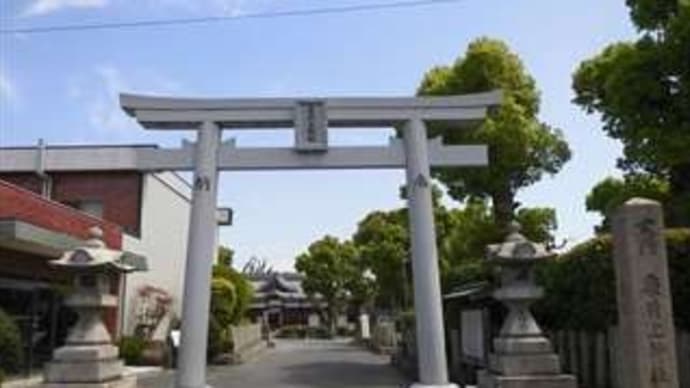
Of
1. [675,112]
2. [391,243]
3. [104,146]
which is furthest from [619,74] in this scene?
[391,243]

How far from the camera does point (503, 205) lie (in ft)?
97.3

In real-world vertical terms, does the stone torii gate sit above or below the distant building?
below

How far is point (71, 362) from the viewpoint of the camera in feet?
53.0

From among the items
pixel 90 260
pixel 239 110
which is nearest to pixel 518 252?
pixel 239 110

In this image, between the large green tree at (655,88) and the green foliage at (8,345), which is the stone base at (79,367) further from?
the large green tree at (655,88)

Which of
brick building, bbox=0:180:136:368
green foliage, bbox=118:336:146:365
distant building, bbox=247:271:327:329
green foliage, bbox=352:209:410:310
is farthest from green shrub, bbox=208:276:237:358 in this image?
distant building, bbox=247:271:327:329

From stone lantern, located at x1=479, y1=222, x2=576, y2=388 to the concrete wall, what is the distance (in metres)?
19.7

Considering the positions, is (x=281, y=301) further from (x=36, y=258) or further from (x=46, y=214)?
(x=46, y=214)

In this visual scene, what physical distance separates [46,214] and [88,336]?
10.8 m

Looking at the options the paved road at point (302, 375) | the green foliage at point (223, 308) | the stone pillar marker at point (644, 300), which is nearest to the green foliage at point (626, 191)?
the paved road at point (302, 375)

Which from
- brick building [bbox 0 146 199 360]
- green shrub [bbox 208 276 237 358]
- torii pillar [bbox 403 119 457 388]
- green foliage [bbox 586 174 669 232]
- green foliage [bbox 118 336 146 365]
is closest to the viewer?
torii pillar [bbox 403 119 457 388]

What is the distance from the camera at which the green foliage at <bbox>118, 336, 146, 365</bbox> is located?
3178 cm

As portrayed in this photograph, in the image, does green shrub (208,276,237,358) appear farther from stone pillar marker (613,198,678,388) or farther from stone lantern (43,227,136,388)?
stone pillar marker (613,198,678,388)

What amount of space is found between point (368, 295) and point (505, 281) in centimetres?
6185
